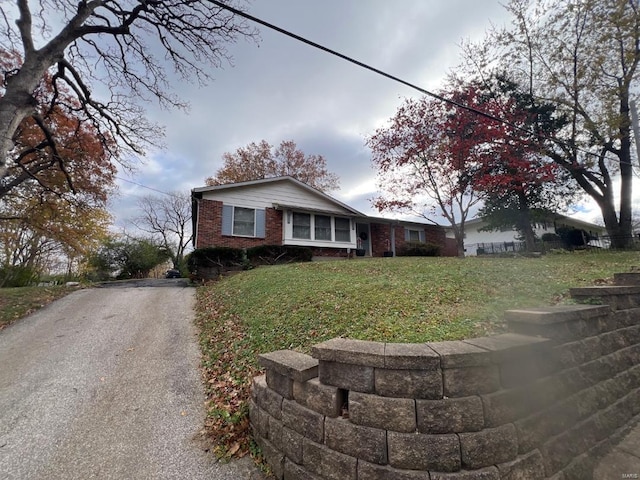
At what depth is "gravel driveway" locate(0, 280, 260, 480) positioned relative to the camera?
2.13 metres

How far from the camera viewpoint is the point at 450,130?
10.9 m

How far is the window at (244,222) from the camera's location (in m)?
12.0

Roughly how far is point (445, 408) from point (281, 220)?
11771 mm

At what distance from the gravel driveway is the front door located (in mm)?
11855

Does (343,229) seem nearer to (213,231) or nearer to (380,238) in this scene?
(380,238)

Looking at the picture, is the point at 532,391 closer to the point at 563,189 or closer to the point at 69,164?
the point at 69,164

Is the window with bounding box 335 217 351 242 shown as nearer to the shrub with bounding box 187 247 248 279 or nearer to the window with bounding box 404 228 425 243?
the window with bounding box 404 228 425 243

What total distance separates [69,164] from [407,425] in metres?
13.6

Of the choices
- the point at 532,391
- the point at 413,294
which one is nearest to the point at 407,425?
the point at 532,391

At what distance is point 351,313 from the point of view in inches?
145

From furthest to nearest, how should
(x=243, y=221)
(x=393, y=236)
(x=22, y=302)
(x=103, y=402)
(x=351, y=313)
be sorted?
1. (x=393, y=236)
2. (x=243, y=221)
3. (x=22, y=302)
4. (x=351, y=313)
5. (x=103, y=402)

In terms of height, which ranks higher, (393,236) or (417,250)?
(393,236)

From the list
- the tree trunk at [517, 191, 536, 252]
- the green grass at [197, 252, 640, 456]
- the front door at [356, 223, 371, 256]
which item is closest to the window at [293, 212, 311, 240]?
the front door at [356, 223, 371, 256]

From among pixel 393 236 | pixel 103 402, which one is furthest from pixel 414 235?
pixel 103 402
